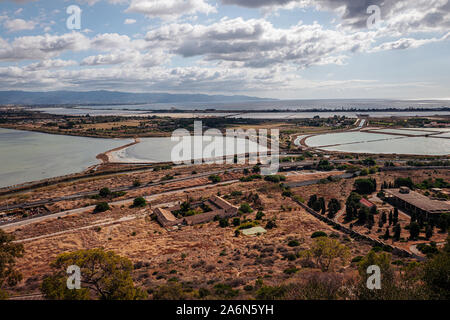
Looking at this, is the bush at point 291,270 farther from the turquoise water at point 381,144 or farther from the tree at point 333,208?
the turquoise water at point 381,144

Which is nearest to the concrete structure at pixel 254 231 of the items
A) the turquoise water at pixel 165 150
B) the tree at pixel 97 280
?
the tree at pixel 97 280

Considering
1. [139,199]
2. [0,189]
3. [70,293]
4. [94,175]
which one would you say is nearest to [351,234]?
[70,293]

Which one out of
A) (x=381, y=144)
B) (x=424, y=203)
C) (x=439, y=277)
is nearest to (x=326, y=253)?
(x=439, y=277)

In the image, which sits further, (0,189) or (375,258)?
(0,189)

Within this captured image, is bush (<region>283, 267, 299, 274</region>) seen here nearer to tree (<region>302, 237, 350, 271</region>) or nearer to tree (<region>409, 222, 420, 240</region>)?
tree (<region>302, 237, 350, 271</region>)

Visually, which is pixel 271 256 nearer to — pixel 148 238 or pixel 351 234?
pixel 351 234

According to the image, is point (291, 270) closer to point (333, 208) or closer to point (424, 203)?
point (333, 208)
